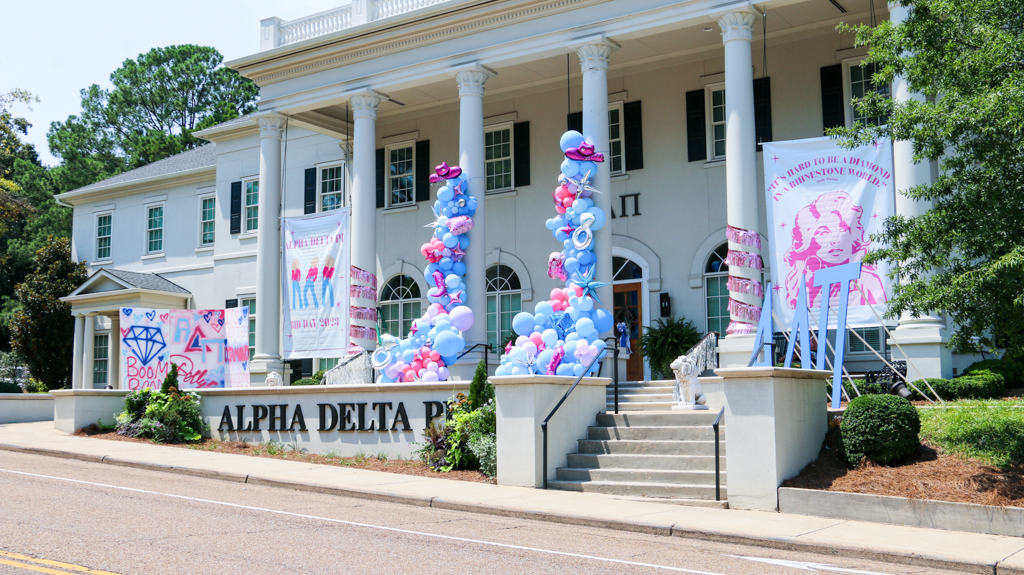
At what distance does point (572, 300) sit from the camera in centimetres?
1878

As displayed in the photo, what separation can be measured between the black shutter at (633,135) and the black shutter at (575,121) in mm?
1269

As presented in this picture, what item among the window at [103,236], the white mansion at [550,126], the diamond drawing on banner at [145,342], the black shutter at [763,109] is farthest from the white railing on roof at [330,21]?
the window at [103,236]

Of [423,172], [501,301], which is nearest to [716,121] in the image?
[501,301]

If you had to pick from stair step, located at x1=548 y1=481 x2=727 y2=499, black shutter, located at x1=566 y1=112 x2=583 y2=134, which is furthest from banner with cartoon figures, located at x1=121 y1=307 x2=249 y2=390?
stair step, located at x1=548 y1=481 x2=727 y2=499

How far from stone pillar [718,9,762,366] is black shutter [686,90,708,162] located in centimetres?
376

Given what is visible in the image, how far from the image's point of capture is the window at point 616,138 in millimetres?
23834

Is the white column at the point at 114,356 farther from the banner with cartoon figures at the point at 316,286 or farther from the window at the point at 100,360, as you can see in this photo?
the banner with cartoon figures at the point at 316,286

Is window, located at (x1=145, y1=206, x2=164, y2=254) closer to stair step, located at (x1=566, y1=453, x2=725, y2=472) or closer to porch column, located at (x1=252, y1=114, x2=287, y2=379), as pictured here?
porch column, located at (x1=252, y1=114, x2=287, y2=379)

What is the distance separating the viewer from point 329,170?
2950 cm

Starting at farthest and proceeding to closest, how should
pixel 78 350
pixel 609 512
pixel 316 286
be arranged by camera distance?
pixel 78 350
pixel 316 286
pixel 609 512

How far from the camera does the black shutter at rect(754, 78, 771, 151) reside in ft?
71.5

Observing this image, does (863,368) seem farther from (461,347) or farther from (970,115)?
(970,115)

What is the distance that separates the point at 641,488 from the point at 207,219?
81.8 feet

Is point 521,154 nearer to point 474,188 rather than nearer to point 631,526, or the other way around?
point 474,188
